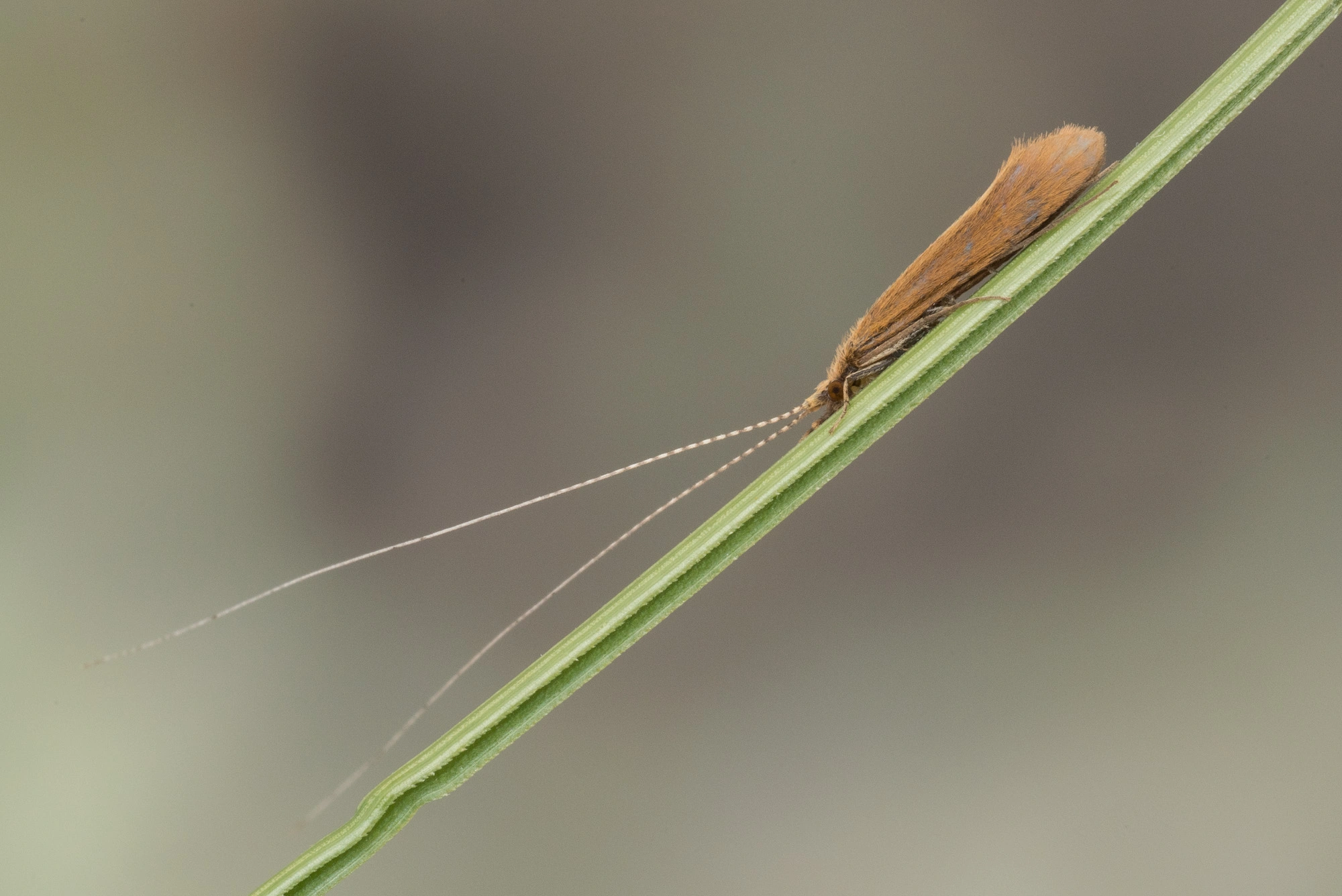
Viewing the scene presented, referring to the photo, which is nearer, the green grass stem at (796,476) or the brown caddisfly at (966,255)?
the green grass stem at (796,476)

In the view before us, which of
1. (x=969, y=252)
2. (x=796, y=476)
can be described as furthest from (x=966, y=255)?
(x=796, y=476)

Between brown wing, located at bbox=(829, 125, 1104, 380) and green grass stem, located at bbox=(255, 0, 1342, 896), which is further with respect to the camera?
brown wing, located at bbox=(829, 125, 1104, 380)

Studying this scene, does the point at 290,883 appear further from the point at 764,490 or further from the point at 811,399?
the point at 811,399

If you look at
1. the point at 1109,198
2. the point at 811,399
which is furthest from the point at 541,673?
the point at 1109,198

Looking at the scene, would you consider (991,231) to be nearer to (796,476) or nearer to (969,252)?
(969,252)

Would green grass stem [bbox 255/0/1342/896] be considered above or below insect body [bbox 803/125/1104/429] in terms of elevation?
below

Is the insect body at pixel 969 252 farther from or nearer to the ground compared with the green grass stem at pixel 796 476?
farther from the ground

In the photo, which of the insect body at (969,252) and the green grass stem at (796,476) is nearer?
the green grass stem at (796,476)
